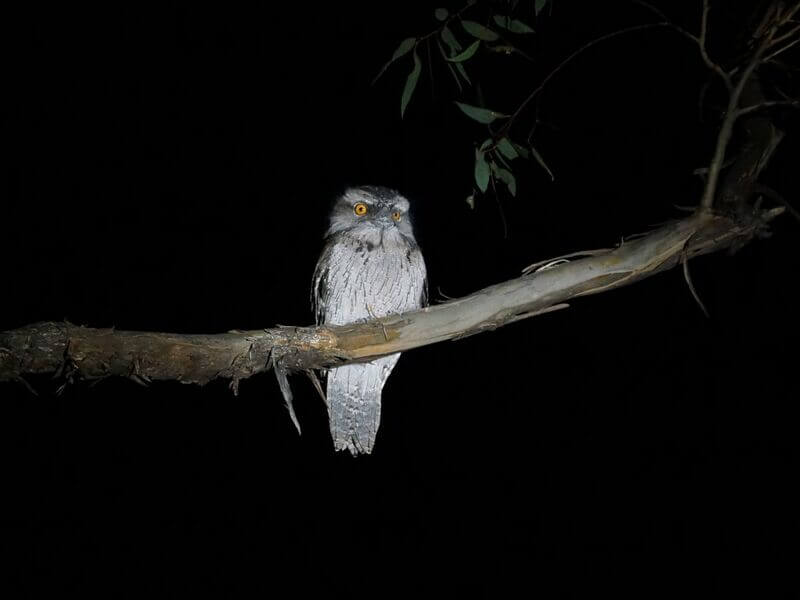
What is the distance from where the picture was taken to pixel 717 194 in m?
1.39

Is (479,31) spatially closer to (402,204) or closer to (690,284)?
(690,284)

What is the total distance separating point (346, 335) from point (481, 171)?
58 cm

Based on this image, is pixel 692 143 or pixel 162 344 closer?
pixel 162 344

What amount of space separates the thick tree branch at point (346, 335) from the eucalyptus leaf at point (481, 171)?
284 millimetres

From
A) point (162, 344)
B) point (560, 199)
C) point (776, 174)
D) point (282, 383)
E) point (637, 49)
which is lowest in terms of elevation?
point (282, 383)

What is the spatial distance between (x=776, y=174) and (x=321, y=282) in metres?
1.96

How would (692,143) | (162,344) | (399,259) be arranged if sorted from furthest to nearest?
(692,143)
(399,259)
(162,344)

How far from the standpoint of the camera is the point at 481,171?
1492 mm

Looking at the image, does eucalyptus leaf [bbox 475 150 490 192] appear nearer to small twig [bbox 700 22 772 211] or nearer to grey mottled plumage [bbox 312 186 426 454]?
small twig [bbox 700 22 772 211]

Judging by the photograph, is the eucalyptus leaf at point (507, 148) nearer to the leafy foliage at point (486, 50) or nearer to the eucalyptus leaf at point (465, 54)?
the leafy foliage at point (486, 50)

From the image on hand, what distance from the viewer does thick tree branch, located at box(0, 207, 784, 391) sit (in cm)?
121

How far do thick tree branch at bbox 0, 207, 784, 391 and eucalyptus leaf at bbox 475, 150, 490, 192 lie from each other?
0.28 metres

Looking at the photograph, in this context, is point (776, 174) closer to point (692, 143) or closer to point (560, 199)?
point (692, 143)

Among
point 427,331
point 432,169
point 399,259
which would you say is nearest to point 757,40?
point 427,331
